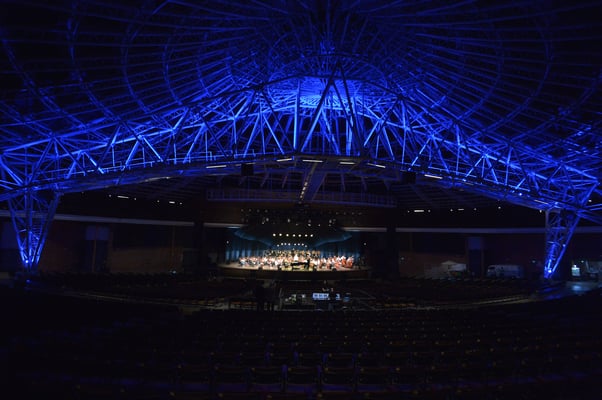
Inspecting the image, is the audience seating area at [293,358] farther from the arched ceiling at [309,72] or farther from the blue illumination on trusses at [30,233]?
the blue illumination on trusses at [30,233]

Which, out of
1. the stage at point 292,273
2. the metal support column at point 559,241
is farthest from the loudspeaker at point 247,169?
the metal support column at point 559,241

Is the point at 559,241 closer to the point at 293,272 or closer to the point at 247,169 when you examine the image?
the point at 293,272

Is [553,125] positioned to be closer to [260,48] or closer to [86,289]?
[260,48]

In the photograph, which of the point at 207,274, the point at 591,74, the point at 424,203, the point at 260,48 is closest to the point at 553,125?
the point at 591,74

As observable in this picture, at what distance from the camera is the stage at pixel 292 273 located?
40594 mm

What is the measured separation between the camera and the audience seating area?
864 cm

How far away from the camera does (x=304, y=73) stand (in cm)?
2156

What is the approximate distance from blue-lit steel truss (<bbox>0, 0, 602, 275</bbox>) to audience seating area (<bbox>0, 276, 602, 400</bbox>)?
11.6 m

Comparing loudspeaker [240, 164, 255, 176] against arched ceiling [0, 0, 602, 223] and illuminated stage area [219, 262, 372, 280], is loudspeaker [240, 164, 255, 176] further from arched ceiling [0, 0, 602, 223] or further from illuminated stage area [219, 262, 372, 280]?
illuminated stage area [219, 262, 372, 280]

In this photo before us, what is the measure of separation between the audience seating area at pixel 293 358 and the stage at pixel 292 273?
2525 cm

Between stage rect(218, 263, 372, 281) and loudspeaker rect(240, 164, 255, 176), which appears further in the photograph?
stage rect(218, 263, 372, 281)

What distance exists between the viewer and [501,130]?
2625cm

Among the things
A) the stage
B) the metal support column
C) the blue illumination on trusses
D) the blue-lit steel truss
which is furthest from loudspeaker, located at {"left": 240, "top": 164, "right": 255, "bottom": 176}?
the metal support column

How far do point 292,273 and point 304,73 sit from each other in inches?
999
